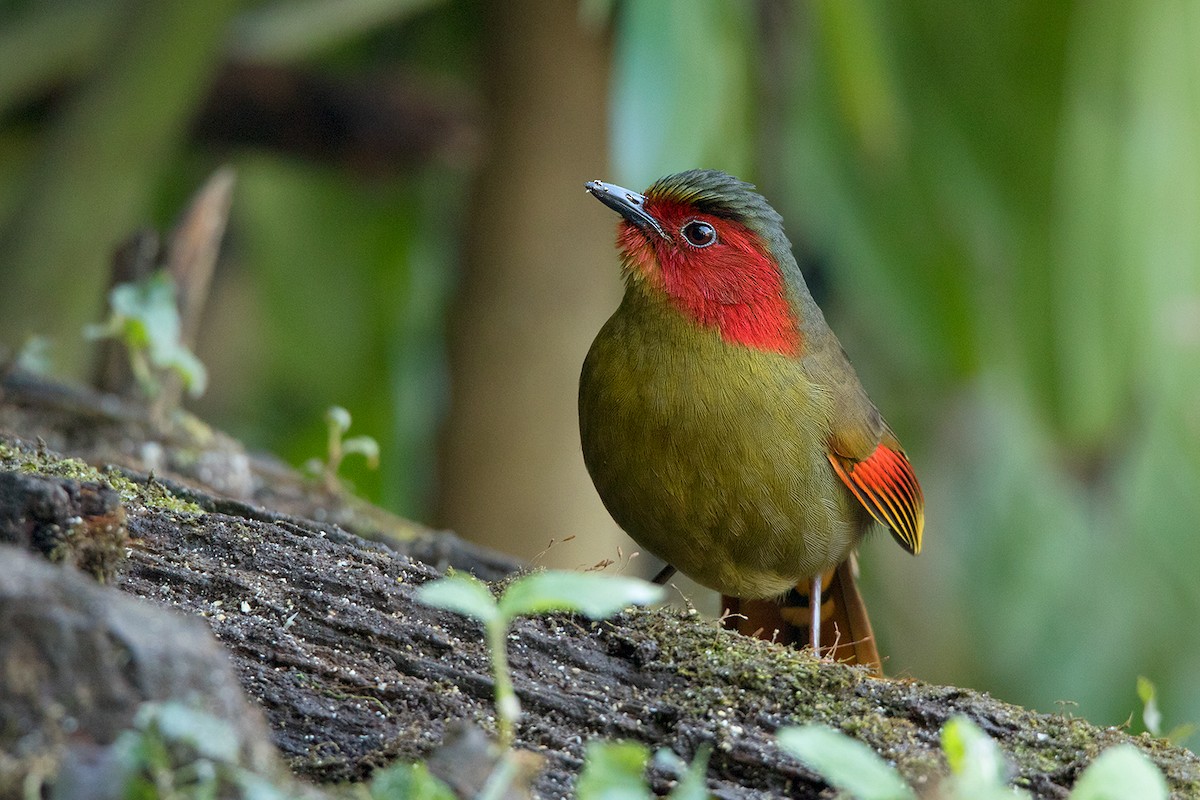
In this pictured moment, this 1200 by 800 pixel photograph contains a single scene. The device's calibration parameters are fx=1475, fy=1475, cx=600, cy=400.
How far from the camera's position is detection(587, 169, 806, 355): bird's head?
3.73 meters

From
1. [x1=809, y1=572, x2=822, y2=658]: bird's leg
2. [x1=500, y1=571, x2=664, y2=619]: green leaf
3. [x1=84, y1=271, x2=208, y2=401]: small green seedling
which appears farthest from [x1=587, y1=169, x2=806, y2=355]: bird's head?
[x1=500, y1=571, x2=664, y2=619]: green leaf

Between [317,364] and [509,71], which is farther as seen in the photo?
[317,364]

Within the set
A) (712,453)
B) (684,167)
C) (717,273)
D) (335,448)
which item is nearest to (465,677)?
(712,453)

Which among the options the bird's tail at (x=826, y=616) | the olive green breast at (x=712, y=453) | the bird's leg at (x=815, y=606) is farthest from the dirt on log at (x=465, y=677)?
the bird's tail at (x=826, y=616)

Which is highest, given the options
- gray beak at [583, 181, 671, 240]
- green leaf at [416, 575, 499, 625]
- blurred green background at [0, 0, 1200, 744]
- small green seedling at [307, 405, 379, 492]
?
blurred green background at [0, 0, 1200, 744]

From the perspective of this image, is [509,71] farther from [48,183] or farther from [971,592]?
[971,592]

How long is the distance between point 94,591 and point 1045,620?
814 cm

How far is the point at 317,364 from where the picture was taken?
818 centimetres

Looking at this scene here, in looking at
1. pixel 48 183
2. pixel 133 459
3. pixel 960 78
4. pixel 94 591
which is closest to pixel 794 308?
pixel 133 459

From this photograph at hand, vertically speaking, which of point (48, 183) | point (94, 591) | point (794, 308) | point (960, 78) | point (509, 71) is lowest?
point (94, 591)

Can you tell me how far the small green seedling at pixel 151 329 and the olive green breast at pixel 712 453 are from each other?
1096 millimetres

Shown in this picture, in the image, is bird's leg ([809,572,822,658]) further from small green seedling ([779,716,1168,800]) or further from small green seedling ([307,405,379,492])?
small green seedling ([779,716,1168,800])

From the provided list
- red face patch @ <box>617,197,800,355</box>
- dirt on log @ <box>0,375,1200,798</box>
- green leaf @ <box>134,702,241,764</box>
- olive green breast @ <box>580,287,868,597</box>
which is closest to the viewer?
green leaf @ <box>134,702,241,764</box>

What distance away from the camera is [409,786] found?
1.49 m
